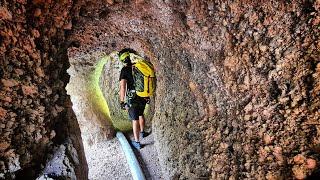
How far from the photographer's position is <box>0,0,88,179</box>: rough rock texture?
1773mm

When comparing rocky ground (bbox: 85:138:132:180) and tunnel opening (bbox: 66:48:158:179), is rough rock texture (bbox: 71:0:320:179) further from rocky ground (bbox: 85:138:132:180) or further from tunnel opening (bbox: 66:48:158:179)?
tunnel opening (bbox: 66:48:158:179)

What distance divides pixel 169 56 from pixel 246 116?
4.62ft

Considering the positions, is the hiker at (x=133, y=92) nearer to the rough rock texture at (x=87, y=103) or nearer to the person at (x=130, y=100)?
the person at (x=130, y=100)

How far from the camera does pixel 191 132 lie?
2.57m

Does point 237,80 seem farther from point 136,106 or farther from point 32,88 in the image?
point 136,106

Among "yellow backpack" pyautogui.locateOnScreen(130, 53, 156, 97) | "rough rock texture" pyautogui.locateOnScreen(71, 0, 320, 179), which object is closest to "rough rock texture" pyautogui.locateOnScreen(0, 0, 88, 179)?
"rough rock texture" pyautogui.locateOnScreen(71, 0, 320, 179)

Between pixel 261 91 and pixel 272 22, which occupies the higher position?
pixel 272 22

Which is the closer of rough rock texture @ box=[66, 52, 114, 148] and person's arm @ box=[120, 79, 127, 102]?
person's arm @ box=[120, 79, 127, 102]

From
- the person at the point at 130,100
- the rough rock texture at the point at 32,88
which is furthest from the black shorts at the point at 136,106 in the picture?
the rough rock texture at the point at 32,88

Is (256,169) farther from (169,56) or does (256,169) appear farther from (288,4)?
(169,56)

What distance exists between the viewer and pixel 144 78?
411 cm

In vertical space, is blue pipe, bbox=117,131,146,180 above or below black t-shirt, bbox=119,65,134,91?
below

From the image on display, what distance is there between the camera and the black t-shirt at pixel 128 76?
4.38 meters

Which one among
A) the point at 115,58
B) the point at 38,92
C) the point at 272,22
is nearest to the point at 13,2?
the point at 38,92
